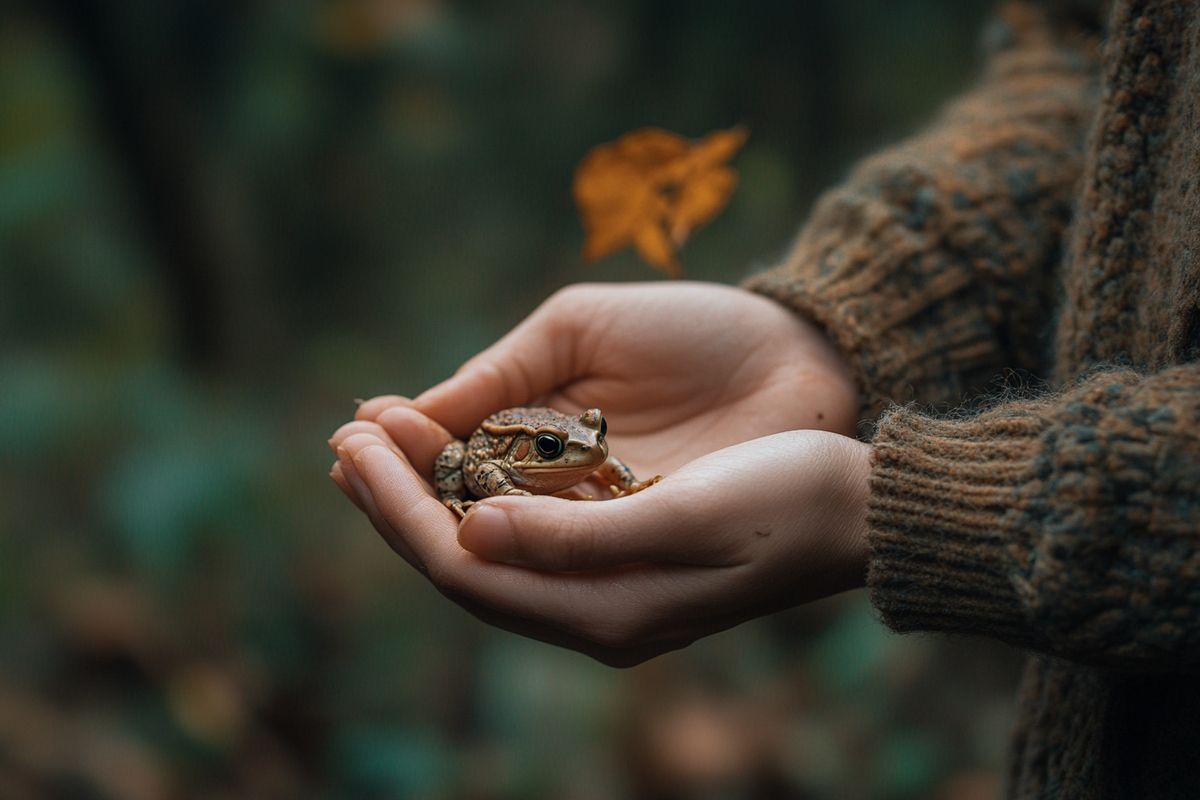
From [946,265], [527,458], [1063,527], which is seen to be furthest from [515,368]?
[1063,527]

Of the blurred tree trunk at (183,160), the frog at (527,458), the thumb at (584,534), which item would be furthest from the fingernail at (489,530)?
the blurred tree trunk at (183,160)

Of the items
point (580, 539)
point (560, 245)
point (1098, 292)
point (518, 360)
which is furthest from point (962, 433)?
point (560, 245)

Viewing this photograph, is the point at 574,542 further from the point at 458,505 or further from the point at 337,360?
the point at 337,360

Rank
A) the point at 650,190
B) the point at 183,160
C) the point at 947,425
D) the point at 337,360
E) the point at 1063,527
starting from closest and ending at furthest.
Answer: the point at 1063,527, the point at 947,425, the point at 650,190, the point at 183,160, the point at 337,360

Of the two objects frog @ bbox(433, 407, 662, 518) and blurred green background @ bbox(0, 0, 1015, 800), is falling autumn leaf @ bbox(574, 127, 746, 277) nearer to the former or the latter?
frog @ bbox(433, 407, 662, 518)

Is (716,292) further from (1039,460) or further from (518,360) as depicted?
(1039,460)

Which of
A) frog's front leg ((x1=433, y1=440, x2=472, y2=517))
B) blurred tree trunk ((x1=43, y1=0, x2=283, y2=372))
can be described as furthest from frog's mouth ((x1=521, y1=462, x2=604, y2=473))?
blurred tree trunk ((x1=43, y1=0, x2=283, y2=372))

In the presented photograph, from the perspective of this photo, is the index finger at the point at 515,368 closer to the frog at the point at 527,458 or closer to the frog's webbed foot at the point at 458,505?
the frog at the point at 527,458
